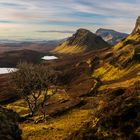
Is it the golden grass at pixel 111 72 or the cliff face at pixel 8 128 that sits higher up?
the cliff face at pixel 8 128

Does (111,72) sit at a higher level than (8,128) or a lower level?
lower

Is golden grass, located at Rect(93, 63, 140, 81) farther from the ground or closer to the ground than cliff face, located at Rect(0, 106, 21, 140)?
closer to the ground

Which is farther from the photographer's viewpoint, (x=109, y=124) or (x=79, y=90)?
(x=79, y=90)

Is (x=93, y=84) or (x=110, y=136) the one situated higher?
(x=110, y=136)

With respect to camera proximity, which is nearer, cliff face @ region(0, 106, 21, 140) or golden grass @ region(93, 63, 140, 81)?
cliff face @ region(0, 106, 21, 140)

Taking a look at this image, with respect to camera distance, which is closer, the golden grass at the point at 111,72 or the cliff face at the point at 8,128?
the cliff face at the point at 8,128

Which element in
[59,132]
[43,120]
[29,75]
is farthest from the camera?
[29,75]

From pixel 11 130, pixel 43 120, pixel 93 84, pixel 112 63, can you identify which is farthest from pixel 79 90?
pixel 11 130

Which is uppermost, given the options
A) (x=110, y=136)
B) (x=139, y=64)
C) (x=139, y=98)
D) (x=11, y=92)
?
(x=139, y=98)

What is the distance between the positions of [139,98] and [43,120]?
39417 mm

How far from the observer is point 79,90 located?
140 m

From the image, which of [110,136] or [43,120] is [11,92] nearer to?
[43,120]

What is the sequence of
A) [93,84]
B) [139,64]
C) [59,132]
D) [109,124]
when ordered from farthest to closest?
[139,64]
[93,84]
[59,132]
[109,124]

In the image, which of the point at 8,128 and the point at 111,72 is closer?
the point at 8,128
